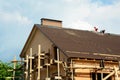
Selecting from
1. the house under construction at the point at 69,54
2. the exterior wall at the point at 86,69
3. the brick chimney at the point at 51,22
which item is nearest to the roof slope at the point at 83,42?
the house under construction at the point at 69,54

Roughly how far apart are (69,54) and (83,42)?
3846mm

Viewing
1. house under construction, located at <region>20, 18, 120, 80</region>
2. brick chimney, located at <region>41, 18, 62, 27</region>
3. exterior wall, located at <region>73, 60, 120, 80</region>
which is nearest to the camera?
exterior wall, located at <region>73, 60, 120, 80</region>

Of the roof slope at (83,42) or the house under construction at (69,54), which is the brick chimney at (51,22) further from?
the roof slope at (83,42)

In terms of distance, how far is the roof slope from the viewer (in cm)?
2442

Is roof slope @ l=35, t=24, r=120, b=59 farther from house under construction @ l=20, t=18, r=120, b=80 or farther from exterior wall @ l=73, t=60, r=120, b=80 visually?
exterior wall @ l=73, t=60, r=120, b=80

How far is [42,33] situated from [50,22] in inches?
126

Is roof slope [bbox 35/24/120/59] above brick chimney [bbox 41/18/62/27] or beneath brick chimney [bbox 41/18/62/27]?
beneath

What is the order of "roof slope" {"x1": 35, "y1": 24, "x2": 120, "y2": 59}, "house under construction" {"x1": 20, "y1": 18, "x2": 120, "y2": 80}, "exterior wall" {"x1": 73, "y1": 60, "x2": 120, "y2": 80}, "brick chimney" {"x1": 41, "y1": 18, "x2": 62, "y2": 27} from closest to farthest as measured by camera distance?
"exterior wall" {"x1": 73, "y1": 60, "x2": 120, "y2": 80}, "house under construction" {"x1": 20, "y1": 18, "x2": 120, "y2": 80}, "roof slope" {"x1": 35, "y1": 24, "x2": 120, "y2": 59}, "brick chimney" {"x1": 41, "y1": 18, "x2": 62, "y2": 27}

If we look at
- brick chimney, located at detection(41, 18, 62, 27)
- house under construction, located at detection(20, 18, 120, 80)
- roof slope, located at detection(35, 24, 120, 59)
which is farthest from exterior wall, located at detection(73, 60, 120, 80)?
brick chimney, located at detection(41, 18, 62, 27)

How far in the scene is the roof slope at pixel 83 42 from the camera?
961 inches

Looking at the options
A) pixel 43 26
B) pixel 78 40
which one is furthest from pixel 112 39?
pixel 43 26

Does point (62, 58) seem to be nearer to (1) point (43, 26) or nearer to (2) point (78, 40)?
(2) point (78, 40)

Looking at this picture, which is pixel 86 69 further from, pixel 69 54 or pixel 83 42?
pixel 83 42

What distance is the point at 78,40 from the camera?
2691 cm
